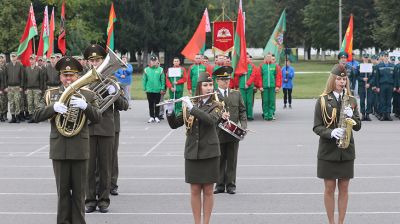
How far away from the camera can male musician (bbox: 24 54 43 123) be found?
23547 millimetres

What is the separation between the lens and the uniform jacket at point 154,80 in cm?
2277

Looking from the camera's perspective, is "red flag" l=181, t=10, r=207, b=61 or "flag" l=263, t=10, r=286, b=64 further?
"flag" l=263, t=10, r=286, b=64

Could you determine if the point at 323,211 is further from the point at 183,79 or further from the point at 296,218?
the point at 183,79

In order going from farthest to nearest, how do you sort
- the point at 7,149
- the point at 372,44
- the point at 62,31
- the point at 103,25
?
the point at 372,44, the point at 103,25, the point at 62,31, the point at 7,149

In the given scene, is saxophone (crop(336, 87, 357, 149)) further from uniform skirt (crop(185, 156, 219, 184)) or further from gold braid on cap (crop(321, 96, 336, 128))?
uniform skirt (crop(185, 156, 219, 184))

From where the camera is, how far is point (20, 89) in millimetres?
23703

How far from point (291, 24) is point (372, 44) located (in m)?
18.4

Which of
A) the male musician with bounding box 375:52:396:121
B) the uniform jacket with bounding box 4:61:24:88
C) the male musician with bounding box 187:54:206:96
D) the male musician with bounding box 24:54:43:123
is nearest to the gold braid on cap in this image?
the male musician with bounding box 187:54:206:96

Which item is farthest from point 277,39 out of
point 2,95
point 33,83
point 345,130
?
point 345,130

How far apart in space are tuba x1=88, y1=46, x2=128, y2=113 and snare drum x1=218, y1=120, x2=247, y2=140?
1.50 metres

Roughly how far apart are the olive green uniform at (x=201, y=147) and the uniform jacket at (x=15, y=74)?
15.8 metres

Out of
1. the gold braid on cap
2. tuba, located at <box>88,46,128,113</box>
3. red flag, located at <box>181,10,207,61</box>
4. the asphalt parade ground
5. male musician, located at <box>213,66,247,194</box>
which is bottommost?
the asphalt parade ground

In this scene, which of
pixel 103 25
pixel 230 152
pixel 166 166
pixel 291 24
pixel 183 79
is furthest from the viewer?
pixel 291 24

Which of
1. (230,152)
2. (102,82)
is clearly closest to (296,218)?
(230,152)
